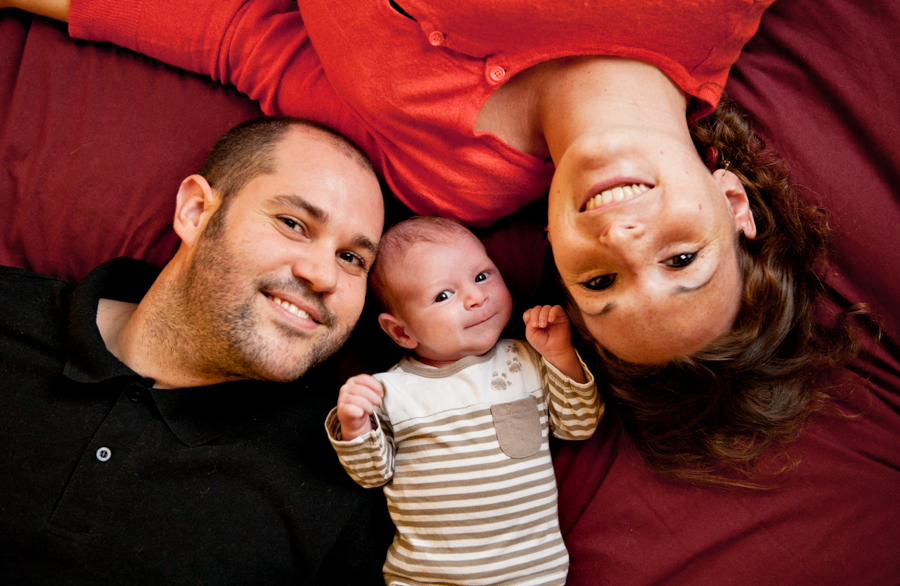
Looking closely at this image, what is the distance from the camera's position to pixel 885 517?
61.0 inches

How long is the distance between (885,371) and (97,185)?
7.79 feet

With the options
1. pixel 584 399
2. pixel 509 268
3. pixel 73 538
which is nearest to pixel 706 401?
pixel 584 399

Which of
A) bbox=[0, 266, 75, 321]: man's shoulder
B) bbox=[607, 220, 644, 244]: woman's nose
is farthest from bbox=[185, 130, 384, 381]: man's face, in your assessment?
bbox=[607, 220, 644, 244]: woman's nose

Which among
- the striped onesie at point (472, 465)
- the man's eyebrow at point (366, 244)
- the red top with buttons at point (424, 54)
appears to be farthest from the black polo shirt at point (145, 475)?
the red top with buttons at point (424, 54)

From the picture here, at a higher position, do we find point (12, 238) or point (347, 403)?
point (347, 403)

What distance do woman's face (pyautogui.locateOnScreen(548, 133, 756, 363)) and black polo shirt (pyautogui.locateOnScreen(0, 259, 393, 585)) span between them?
0.90 metres

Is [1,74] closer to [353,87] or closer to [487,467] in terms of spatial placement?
[353,87]

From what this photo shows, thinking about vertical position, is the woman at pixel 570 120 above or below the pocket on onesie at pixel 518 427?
above

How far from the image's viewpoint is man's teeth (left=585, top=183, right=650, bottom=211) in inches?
49.3

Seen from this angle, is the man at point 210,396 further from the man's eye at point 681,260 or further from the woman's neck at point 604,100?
the man's eye at point 681,260

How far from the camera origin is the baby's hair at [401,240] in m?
1.71

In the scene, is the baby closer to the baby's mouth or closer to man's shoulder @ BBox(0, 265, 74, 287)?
the baby's mouth

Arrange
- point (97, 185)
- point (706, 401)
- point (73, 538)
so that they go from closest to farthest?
point (73, 538) → point (706, 401) → point (97, 185)

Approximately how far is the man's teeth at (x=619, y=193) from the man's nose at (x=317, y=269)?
696mm
